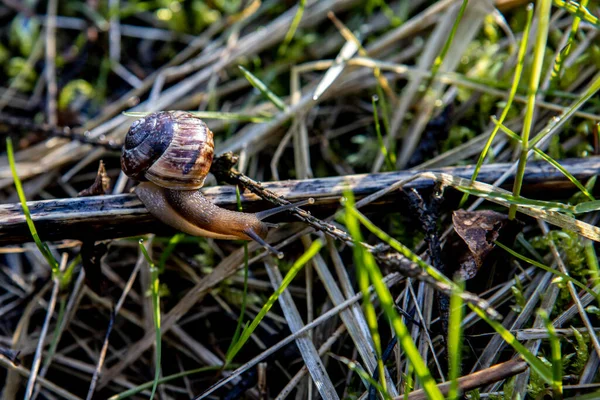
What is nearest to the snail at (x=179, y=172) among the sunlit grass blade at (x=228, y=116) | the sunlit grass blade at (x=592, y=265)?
the sunlit grass blade at (x=228, y=116)

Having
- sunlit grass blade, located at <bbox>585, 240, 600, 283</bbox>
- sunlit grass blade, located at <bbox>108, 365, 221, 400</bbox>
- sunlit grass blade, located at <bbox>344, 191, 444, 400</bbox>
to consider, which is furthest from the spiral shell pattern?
sunlit grass blade, located at <bbox>585, 240, 600, 283</bbox>

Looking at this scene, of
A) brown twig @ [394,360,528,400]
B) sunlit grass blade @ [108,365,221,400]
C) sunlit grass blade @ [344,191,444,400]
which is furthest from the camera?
sunlit grass blade @ [108,365,221,400]

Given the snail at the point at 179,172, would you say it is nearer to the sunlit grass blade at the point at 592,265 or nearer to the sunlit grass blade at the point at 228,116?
the sunlit grass blade at the point at 228,116

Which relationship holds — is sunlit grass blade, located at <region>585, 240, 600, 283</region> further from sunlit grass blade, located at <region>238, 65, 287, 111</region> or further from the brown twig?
sunlit grass blade, located at <region>238, 65, 287, 111</region>

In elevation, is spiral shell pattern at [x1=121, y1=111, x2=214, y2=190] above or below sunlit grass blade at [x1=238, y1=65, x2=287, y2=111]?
below

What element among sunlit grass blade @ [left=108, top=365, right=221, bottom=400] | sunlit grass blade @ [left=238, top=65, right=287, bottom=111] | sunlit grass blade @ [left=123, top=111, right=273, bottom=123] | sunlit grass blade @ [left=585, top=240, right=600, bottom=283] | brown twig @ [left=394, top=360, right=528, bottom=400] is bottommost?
sunlit grass blade @ [left=108, top=365, right=221, bottom=400]

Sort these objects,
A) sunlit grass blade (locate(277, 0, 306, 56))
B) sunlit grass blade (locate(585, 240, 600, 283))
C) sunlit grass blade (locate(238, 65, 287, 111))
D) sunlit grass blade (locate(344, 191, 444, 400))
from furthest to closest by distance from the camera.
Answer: sunlit grass blade (locate(277, 0, 306, 56)) < sunlit grass blade (locate(238, 65, 287, 111)) < sunlit grass blade (locate(585, 240, 600, 283)) < sunlit grass blade (locate(344, 191, 444, 400))

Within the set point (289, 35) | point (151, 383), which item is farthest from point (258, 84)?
point (151, 383)

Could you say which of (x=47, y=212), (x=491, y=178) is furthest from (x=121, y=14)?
(x=491, y=178)
